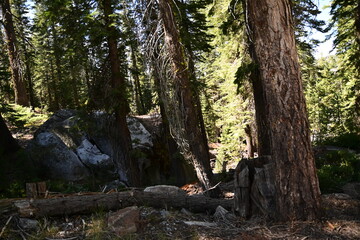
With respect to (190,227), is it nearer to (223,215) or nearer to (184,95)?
(223,215)

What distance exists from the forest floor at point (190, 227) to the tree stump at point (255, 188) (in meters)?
0.20

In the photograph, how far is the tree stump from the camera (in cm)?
467

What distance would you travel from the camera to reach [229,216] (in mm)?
5027

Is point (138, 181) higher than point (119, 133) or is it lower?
lower

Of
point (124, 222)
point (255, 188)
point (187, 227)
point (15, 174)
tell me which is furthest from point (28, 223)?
point (15, 174)

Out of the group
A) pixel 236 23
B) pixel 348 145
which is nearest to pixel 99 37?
pixel 236 23

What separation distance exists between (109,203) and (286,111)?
340 cm

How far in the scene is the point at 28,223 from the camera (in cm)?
443

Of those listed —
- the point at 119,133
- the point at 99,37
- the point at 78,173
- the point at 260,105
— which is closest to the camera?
the point at 260,105

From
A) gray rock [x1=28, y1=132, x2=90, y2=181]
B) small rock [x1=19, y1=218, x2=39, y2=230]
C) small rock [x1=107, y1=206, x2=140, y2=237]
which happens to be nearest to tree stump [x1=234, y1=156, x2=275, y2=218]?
small rock [x1=107, y1=206, x2=140, y2=237]

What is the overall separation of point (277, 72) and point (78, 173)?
10771 millimetres

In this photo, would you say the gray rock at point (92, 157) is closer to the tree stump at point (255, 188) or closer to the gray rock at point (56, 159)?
the gray rock at point (56, 159)

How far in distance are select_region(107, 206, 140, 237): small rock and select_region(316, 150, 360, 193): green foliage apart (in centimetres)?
477

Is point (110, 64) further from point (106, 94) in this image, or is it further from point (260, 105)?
point (260, 105)
